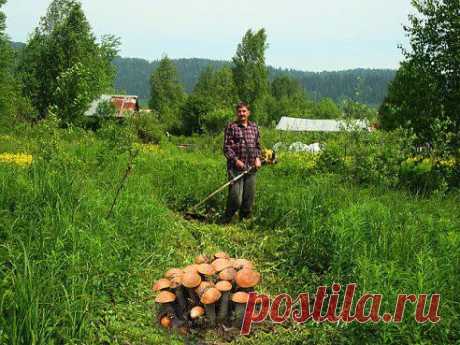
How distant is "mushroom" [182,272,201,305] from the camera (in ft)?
12.7

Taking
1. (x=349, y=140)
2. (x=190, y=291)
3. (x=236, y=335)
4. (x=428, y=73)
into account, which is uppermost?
(x=428, y=73)

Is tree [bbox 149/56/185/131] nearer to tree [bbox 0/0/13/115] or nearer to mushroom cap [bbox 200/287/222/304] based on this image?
tree [bbox 0/0/13/115]

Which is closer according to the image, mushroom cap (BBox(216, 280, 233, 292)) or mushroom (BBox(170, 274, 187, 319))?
mushroom cap (BBox(216, 280, 233, 292))

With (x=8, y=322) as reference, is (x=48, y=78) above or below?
above

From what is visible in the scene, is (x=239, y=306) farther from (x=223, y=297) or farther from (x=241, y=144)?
(x=241, y=144)

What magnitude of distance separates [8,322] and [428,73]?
9555 mm

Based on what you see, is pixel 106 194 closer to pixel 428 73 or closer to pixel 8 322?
pixel 8 322

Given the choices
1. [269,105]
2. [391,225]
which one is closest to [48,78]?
[391,225]

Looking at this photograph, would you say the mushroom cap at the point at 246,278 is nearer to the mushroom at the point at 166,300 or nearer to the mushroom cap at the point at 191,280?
the mushroom cap at the point at 191,280

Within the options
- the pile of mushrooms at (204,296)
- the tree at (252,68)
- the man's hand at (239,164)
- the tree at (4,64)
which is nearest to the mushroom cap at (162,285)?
the pile of mushrooms at (204,296)

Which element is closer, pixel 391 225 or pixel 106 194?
pixel 391 225

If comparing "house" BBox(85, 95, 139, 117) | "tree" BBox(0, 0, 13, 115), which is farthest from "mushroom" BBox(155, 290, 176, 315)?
"tree" BBox(0, 0, 13, 115)

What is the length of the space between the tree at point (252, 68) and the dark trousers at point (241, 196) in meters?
42.7

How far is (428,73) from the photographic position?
32.8 ft
